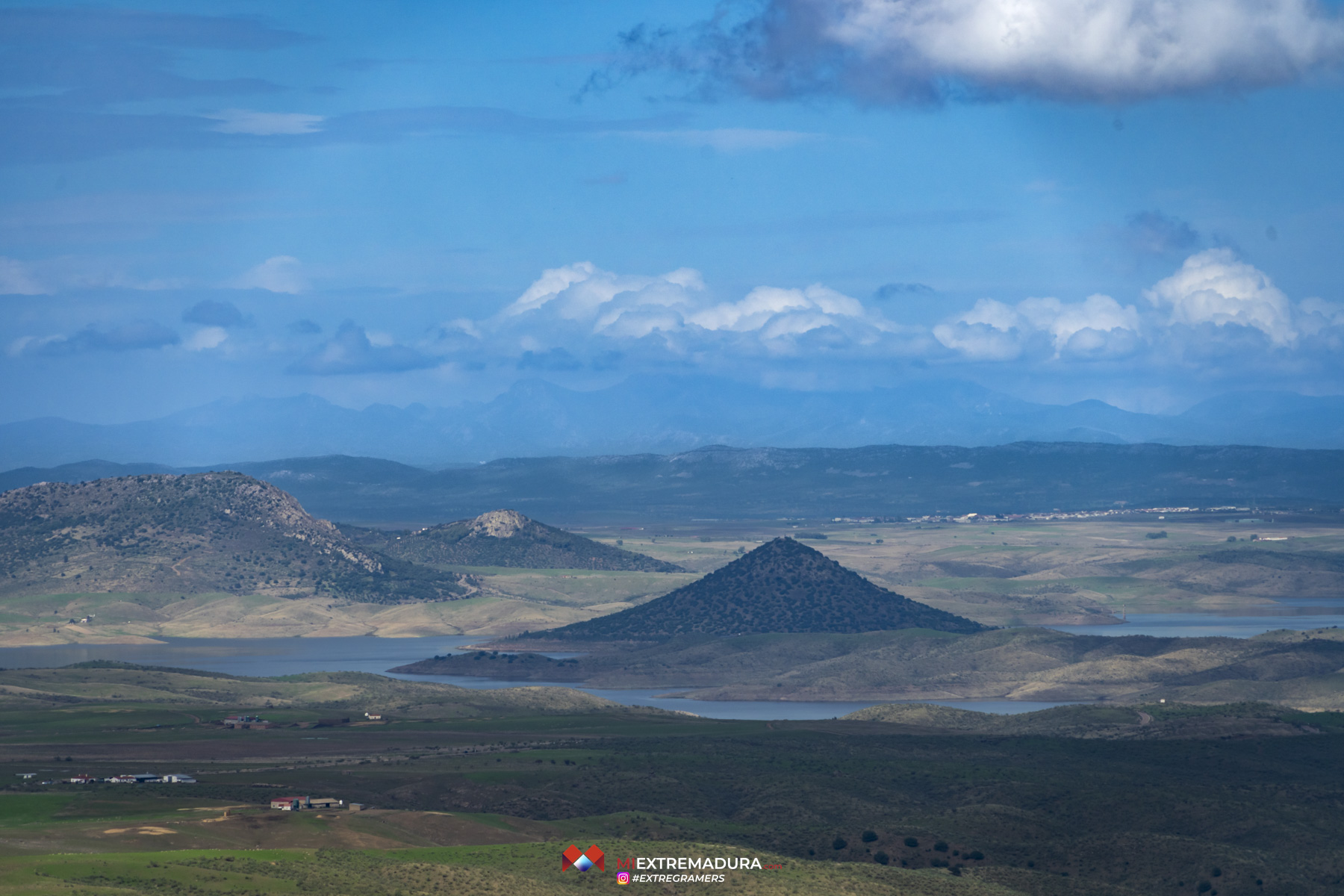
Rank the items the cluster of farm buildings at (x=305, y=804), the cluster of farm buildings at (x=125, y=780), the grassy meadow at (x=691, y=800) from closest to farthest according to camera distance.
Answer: the grassy meadow at (x=691, y=800) < the cluster of farm buildings at (x=305, y=804) < the cluster of farm buildings at (x=125, y=780)

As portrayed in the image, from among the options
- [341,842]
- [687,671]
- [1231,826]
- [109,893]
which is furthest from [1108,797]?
[687,671]

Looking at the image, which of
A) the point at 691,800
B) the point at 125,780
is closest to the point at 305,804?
the point at 125,780

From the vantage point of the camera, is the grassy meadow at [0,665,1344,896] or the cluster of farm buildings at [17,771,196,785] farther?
the cluster of farm buildings at [17,771,196,785]

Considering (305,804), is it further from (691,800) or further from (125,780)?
(691,800)

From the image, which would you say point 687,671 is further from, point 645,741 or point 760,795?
point 760,795

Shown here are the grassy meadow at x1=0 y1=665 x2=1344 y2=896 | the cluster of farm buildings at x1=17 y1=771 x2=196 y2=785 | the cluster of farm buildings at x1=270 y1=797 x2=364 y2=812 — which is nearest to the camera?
the grassy meadow at x1=0 y1=665 x2=1344 y2=896

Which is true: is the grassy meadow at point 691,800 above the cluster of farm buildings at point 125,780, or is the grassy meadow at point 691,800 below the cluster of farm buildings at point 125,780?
below

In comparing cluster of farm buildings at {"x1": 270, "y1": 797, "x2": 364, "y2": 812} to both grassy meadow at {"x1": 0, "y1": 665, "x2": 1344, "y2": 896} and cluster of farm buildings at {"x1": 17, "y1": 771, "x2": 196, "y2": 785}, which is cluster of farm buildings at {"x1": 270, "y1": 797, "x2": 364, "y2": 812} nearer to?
grassy meadow at {"x1": 0, "y1": 665, "x2": 1344, "y2": 896}

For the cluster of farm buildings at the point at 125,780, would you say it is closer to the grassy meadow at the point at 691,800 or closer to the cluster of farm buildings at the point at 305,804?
the grassy meadow at the point at 691,800

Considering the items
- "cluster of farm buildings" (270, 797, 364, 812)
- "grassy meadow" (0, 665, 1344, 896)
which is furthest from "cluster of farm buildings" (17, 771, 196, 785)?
"cluster of farm buildings" (270, 797, 364, 812)

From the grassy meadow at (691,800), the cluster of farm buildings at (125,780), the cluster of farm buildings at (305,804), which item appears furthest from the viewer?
the cluster of farm buildings at (125,780)

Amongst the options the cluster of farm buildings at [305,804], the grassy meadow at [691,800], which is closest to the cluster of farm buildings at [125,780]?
the grassy meadow at [691,800]
